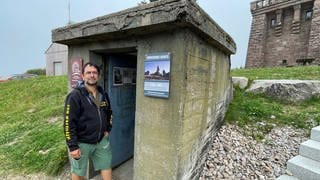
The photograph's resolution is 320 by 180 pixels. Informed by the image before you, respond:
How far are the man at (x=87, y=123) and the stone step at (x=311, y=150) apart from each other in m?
2.87

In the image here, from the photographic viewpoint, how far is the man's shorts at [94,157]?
2851mm

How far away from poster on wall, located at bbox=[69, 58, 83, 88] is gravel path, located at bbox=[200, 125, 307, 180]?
2509 mm

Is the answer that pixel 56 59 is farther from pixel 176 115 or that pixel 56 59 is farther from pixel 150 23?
pixel 176 115

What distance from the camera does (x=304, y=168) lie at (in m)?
3.06

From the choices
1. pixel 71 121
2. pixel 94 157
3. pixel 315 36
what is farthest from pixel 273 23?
pixel 71 121

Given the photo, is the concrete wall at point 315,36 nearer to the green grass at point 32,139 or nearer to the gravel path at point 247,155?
the gravel path at point 247,155

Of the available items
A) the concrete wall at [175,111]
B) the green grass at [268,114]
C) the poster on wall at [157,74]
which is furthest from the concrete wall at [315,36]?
the poster on wall at [157,74]

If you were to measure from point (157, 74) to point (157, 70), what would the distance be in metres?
0.05

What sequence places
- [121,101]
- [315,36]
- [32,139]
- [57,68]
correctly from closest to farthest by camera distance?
[121,101] < [32,139] < [315,36] < [57,68]

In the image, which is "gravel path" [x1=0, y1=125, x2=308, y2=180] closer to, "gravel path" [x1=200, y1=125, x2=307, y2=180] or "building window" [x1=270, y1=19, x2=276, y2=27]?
"gravel path" [x1=200, y1=125, x2=307, y2=180]

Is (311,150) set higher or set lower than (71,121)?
lower

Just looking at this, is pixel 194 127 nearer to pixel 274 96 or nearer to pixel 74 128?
pixel 74 128

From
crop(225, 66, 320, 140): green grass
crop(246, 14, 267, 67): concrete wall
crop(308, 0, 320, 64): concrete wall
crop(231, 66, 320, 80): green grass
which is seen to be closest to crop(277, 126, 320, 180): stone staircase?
crop(225, 66, 320, 140): green grass

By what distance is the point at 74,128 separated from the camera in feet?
8.73
